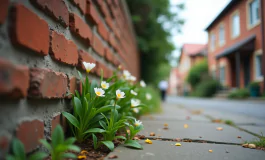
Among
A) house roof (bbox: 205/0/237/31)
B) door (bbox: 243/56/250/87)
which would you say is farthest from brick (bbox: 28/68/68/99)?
door (bbox: 243/56/250/87)

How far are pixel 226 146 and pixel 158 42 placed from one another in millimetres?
7092

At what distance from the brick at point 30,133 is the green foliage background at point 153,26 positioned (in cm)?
585

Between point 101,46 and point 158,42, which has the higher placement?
point 158,42

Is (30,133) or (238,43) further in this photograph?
(238,43)

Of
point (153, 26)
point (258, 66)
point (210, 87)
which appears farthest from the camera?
point (210, 87)

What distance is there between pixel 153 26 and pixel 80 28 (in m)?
6.79

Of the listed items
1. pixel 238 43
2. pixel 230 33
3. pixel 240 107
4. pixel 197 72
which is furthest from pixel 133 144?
pixel 197 72

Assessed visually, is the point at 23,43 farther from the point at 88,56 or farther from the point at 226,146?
the point at 226,146

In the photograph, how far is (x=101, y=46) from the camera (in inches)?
78.9

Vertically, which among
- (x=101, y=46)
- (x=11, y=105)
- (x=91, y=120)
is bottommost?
(x=91, y=120)

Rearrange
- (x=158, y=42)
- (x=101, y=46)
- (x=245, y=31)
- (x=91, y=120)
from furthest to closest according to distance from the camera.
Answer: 1. (x=245, y=31)
2. (x=158, y=42)
3. (x=101, y=46)
4. (x=91, y=120)

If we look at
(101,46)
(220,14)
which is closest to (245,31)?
(220,14)

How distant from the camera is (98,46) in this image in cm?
189

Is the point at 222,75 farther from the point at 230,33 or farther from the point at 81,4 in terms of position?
the point at 81,4
